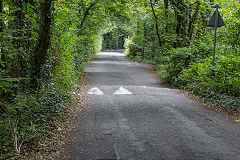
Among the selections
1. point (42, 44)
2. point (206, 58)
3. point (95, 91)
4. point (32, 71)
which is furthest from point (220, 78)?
point (32, 71)

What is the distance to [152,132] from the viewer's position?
269 inches

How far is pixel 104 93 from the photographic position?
13078 mm

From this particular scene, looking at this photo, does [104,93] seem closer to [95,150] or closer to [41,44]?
[41,44]

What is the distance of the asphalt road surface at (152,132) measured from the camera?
5.39m

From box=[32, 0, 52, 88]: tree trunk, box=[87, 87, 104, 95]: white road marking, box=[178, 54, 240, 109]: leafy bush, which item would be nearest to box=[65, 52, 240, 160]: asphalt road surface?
box=[178, 54, 240, 109]: leafy bush

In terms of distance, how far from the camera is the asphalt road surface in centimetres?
539

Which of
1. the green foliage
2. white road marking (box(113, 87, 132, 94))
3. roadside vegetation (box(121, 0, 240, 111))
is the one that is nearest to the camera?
the green foliage

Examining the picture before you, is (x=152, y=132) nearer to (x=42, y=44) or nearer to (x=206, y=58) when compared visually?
(x=42, y=44)

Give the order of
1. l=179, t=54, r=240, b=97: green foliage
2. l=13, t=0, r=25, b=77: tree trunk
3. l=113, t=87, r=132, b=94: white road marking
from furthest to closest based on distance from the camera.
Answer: l=113, t=87, r=132, b=94: white road marking → l=179, t=54, r=240, b=97: green foliage → l=13, t=0, r=25, b=77: tree trunk

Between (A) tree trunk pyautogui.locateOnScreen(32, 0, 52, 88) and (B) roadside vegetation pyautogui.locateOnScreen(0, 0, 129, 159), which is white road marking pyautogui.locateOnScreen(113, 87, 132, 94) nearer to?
(B) roadside vegetation pyautogui.locateOnScreen(0, 0, 129, 159)

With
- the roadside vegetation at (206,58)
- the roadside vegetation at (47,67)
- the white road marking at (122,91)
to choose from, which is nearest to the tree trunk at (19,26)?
the roadside vegetation at (47,67)

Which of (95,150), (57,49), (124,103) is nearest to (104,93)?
(124,103)

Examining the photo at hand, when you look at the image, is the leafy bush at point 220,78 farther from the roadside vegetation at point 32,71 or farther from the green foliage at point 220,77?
the roadside vegetation at point 32,71

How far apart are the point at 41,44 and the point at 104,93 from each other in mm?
5498
